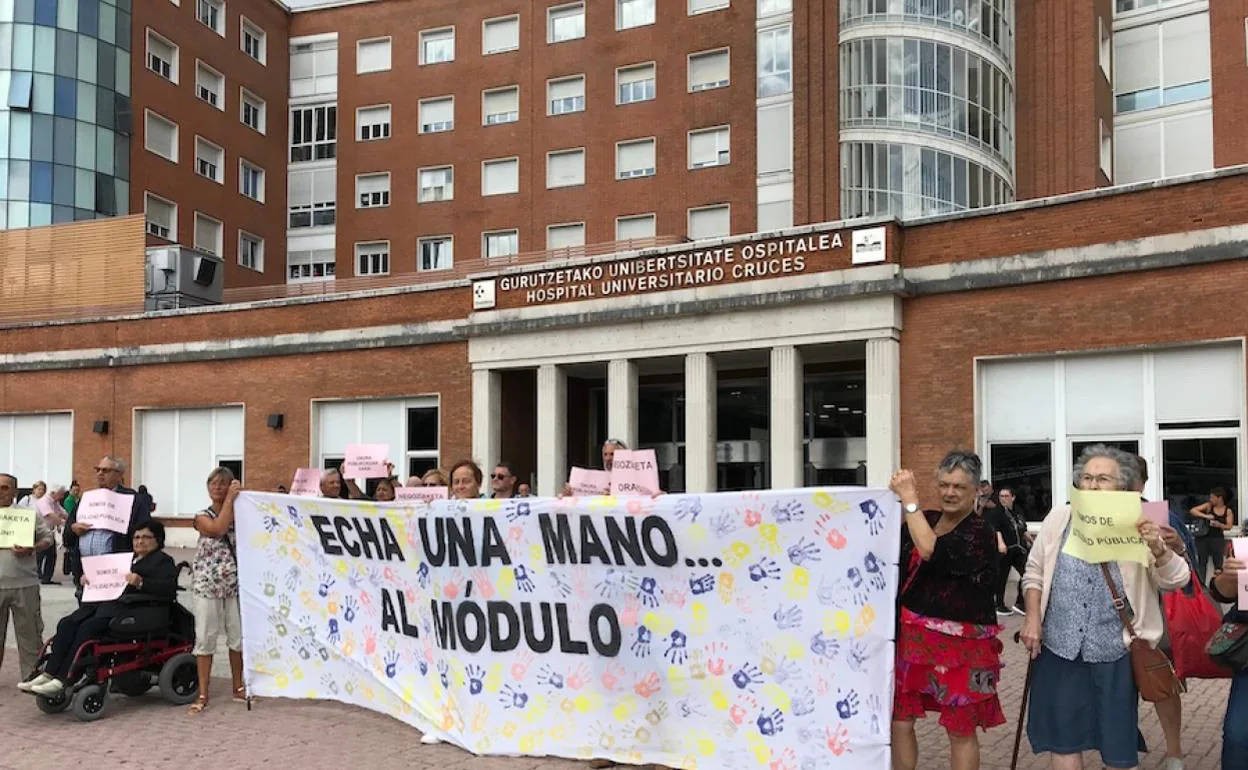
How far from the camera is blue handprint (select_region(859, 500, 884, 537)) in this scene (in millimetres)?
5730

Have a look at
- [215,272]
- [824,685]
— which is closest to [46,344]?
[215,272]

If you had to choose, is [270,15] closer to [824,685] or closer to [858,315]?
[858,315]

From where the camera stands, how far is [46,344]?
29453mm

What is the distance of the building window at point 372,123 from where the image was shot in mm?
45812

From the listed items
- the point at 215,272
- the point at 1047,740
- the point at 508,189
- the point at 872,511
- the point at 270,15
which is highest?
the point at 270,15

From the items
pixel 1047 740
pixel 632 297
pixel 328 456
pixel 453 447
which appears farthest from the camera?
pixel 328 456

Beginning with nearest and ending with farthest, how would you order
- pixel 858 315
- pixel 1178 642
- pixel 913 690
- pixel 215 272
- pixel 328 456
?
pixel 913 690 < pixel 1178 642 < pixel 858 315 < pixel 328 456 < pixel 215 272

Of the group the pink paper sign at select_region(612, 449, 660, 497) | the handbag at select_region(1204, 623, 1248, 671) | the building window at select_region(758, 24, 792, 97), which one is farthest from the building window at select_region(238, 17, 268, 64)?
the handbag at select_region(1204, 623, 1248, 671)

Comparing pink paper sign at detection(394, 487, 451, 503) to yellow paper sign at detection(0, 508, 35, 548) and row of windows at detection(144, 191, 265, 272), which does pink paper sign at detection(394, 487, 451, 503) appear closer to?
yellow paper sign at detection(0, 508, 35, 548)

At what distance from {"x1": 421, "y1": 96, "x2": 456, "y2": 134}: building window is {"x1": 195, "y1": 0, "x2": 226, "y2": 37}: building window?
9032 mm

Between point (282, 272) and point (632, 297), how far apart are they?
1211 inches

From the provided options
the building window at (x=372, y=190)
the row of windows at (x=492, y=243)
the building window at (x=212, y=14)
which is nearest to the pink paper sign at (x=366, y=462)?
the row of windows at (x=492, y=243)

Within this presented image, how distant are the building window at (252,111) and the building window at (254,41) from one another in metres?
1.74

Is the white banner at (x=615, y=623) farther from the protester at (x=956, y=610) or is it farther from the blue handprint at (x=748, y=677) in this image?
the protester at (x=956, y=610)
